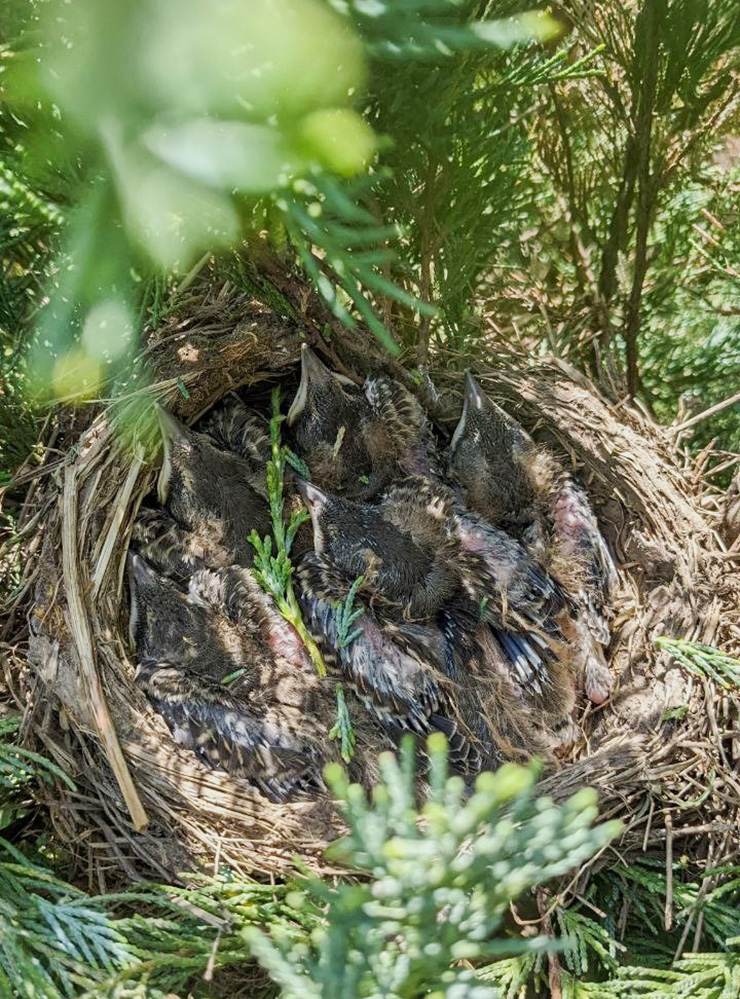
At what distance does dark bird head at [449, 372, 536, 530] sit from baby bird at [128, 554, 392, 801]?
591 millimetres

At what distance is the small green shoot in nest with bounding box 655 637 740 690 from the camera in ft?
4.96

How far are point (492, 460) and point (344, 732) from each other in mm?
740

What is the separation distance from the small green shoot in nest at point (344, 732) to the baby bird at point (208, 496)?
0.44 m

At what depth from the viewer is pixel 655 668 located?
5.82 ft

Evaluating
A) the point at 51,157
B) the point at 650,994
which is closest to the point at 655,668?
the point at 650,994

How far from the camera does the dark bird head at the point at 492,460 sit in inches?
78.5

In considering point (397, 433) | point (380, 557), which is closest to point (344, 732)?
point (380, 557)

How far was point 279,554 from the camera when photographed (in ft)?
6.00

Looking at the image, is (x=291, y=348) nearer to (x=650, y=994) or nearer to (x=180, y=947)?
(x=180, y=947)

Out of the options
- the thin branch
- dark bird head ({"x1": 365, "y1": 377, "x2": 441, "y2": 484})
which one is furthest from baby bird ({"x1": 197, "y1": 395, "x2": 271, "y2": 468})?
the thin branch

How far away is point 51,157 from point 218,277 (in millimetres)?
1326

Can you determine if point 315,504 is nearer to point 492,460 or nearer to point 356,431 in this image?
point 356,431

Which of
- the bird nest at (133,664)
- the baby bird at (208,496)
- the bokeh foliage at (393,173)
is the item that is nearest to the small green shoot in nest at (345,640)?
the bird nest at (133,664)

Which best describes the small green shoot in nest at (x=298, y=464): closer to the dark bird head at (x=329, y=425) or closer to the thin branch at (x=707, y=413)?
the dark bird head at (x=329, y=425)
